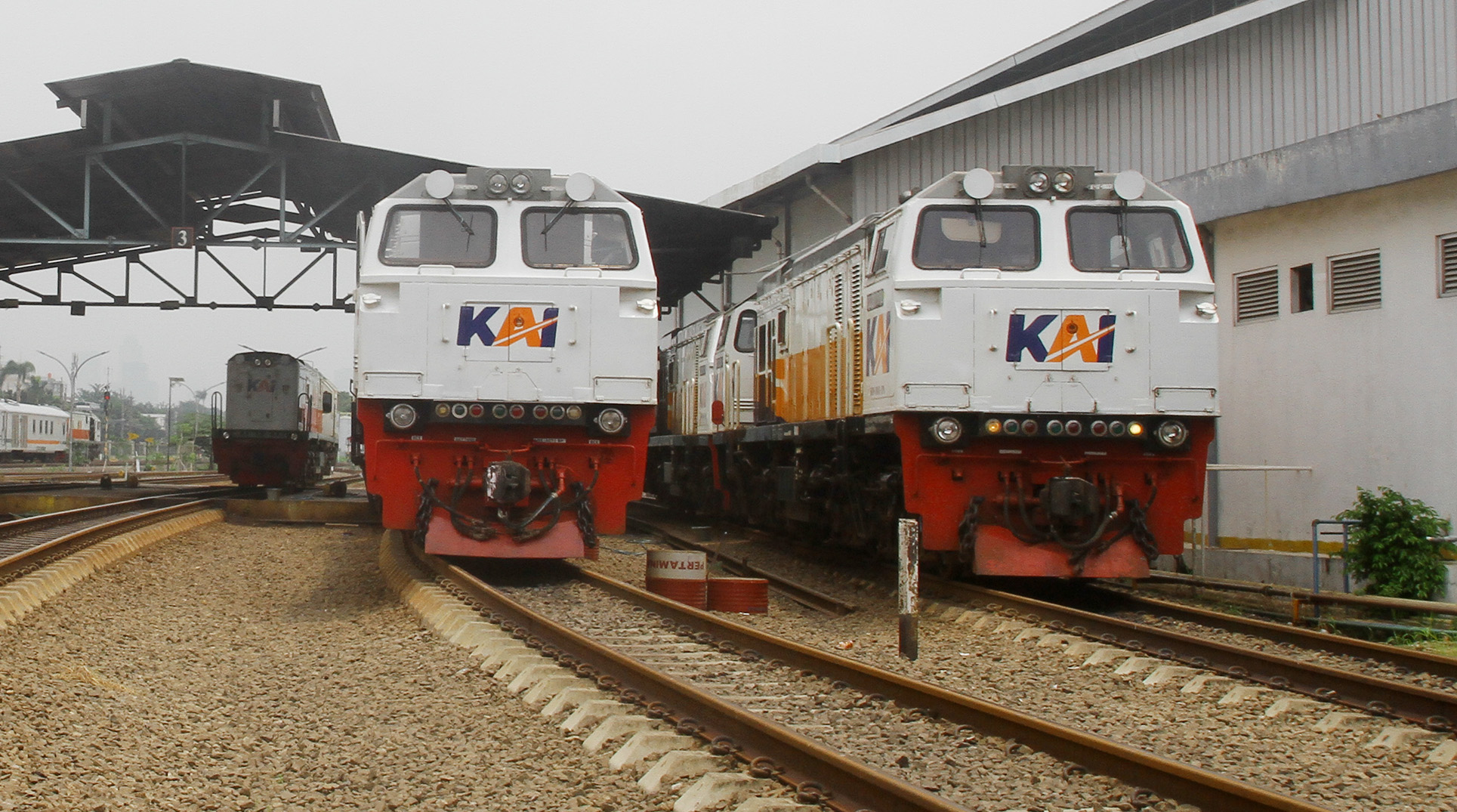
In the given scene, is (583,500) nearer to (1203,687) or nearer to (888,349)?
(888,349)

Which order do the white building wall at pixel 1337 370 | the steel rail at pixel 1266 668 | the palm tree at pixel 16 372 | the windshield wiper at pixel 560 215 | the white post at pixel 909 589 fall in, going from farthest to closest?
the palm tree at pixel 16 372, the white building wall at pixel 1337 370, the windshield wiper at pixel 560 215, the white post at pixel 909 589, the steel rail at pixel 1266 668

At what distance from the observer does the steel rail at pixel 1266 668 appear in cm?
572

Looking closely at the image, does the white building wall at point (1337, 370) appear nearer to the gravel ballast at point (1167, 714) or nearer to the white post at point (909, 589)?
the gravel ballast at point (1167, 714)

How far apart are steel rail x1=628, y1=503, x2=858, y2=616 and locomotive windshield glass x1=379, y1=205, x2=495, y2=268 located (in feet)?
12.5

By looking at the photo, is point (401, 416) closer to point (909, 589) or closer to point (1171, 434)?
point (909, 589)

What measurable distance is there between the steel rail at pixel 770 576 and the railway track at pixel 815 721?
7.21ft

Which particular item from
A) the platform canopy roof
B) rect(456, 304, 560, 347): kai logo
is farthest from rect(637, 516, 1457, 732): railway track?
the platform canopy roof

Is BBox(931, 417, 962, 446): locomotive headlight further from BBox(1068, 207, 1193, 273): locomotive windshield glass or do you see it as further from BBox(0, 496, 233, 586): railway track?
BBox(0, 496, 233, 586): railway track

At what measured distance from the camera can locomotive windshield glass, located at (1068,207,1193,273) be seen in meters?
9.52

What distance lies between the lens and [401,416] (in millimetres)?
9547

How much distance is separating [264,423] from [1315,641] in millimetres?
23853

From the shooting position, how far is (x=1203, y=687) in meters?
6.50

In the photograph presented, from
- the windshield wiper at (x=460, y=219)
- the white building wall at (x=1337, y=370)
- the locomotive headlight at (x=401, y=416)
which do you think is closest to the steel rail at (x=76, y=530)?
the locomotive headlight at (x=401, y=416)

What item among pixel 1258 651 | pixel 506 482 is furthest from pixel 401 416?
pixel 1258 651
